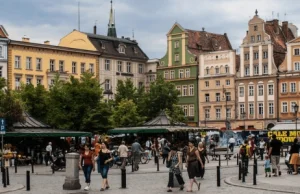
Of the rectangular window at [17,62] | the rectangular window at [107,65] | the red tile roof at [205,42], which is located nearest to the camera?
the rectangular window at [17,62]

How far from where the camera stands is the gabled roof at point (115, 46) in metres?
89.9

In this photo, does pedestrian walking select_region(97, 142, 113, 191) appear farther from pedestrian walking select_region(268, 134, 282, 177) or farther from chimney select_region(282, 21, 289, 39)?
chimney select_region(282, 21, 289, 39)

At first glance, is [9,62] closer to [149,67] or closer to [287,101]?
[149,67]

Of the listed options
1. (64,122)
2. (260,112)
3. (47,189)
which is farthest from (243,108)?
(47,189)

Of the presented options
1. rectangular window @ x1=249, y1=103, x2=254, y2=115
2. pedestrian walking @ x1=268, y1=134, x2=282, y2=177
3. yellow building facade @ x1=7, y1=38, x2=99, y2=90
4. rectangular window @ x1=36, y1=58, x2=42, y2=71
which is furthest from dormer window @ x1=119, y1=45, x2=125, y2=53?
pedestrian walking @ x1=268, y1=134, x2=282, y2=177

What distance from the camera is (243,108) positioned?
87.2 m

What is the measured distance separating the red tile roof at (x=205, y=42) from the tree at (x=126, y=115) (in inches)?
723

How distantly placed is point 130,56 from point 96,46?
6.15 meters

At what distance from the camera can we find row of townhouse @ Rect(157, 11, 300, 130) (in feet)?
274

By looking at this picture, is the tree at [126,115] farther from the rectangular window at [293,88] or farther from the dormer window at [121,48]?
the rectangular window at [293,88]

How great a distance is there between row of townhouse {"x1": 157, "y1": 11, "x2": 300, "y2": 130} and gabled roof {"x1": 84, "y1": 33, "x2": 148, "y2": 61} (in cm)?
410

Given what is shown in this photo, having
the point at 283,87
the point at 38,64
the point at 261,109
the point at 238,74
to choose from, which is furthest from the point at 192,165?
the point at 238,74

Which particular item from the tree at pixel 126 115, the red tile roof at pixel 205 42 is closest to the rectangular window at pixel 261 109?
the red tile roof at pixel 205 42

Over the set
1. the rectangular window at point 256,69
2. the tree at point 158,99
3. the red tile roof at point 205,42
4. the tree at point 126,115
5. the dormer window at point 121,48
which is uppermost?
the red tile roof at point 205,42
